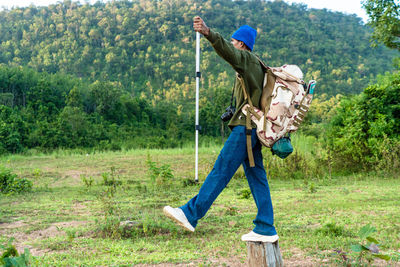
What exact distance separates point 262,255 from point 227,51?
1614 mm

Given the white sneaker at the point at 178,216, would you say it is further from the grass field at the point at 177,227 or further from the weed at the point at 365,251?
the weed at the point at 365,251

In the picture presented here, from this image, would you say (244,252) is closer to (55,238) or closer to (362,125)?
(55,238)

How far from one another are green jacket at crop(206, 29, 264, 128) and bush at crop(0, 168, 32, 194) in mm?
5953

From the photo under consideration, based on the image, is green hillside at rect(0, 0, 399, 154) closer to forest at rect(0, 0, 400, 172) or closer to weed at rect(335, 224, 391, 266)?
forest at rect(0, 0, 400, 172)

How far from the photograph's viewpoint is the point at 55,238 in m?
4.61

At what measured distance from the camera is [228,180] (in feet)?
10.3

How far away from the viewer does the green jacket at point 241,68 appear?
2.70 m

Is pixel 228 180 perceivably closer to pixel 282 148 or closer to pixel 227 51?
pixel 282 148

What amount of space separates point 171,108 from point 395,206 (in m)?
22.2

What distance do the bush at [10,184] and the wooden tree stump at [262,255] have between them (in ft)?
19.5

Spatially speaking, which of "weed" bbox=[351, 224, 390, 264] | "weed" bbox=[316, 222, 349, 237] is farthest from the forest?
"weed" bbox=[351, 224, 390, 264]

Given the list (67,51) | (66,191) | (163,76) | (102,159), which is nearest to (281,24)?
(163,76)

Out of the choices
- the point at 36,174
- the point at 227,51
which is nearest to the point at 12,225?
the point at 227,51

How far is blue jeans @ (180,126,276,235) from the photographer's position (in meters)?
3.08
